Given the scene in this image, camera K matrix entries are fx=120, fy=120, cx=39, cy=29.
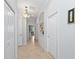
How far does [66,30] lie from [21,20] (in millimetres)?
5815

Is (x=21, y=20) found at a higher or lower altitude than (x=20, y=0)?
lower

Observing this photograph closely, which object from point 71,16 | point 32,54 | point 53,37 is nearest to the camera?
point 71,16

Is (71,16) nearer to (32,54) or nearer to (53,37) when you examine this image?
(53,37)

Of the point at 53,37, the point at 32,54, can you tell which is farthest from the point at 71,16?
the point at 32,54

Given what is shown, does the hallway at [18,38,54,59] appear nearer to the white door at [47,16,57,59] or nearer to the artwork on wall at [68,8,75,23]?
the white door at [47,16,57,59]

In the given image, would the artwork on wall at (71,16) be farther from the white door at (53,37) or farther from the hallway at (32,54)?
the hallway at (32,54)

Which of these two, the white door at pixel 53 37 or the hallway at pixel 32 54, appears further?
the hallway at pixel 32 54

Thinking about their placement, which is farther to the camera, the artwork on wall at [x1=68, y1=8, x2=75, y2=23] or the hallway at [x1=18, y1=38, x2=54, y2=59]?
Answer: the hallway at [x1=18, y1=38, x2=54, y2=59]

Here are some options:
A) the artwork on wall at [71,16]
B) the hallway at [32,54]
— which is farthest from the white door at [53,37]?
the artwork on wall at [71,16]

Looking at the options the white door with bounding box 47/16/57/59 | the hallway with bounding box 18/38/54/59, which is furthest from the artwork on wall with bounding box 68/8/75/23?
the hallway with bounding box 18/38/54/59
